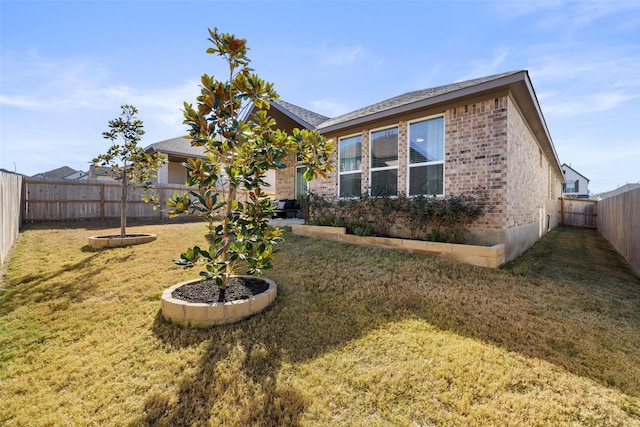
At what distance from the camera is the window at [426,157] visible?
614 centimetres

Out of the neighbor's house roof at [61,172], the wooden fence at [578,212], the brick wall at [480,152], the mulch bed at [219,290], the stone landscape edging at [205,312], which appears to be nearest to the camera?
the stone landscape edging at [205,312]

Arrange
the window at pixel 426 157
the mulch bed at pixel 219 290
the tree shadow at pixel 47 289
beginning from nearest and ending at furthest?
1. the mulch bed at pixel 219 290
2. the tree shadow at pixel 47 289
3. the window at pixel 426 157

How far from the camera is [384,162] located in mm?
7117

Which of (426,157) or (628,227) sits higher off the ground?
(426,157)

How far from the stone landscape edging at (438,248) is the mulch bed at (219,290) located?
10.5 ft

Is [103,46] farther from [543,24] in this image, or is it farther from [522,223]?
[522,223]

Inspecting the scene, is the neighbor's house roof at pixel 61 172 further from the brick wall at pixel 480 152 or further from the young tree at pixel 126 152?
the brick wall at pixel 480 152

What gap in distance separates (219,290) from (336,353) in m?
1.75

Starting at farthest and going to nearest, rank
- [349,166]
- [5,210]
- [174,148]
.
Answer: [174,148]
[349,166]
[5,210]

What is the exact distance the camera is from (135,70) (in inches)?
259

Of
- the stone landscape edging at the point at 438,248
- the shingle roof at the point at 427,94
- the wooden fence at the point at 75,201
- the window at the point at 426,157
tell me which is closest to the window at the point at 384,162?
the window at the point at 426,157

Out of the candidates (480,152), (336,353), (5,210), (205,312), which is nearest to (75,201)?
(5,210)

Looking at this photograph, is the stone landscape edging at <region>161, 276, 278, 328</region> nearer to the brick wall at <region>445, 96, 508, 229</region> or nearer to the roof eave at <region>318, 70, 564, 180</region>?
the brick wall at <region>445, 96, 508, 229</region>

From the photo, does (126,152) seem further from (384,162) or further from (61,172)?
(61,172)
